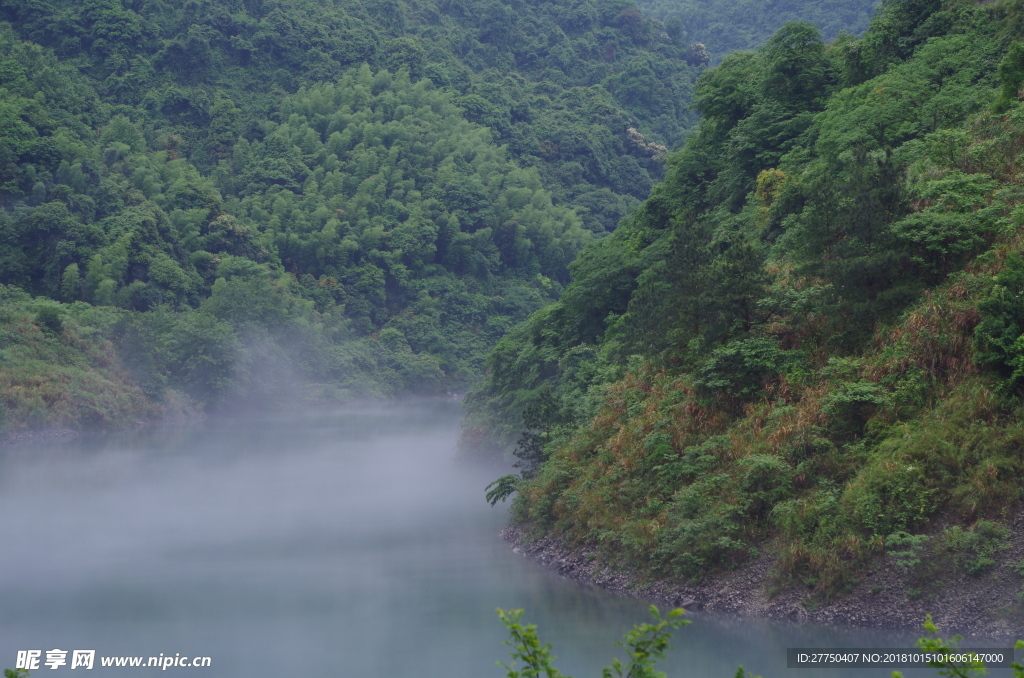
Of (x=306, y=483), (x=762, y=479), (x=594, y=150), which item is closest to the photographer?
(x=762, y=479)

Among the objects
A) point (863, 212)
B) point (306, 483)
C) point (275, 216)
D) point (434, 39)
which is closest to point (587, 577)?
point (863, 212)

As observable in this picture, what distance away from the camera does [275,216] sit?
64938 mm

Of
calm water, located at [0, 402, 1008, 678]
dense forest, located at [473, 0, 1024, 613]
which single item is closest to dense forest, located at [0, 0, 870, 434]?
calm water, located at [0, 402, 1008, 678]

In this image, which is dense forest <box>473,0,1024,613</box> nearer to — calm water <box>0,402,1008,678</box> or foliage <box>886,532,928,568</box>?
foliage <box>886,532,928,568</box>

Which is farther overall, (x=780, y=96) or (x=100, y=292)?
(x=100, y=292)

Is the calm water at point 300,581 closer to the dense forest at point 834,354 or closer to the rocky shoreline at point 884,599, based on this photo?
the rocky shoreline at point 884,599

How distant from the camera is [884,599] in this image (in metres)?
12.2

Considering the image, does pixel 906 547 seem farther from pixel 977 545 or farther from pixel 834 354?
pixel 834 354

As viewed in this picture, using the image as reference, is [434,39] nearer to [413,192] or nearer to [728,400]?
[413,192]

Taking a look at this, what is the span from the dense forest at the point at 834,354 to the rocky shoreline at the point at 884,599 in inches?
5.4

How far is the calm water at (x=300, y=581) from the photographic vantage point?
42.4ft

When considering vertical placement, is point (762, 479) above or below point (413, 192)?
below

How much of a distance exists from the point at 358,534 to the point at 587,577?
271 inches

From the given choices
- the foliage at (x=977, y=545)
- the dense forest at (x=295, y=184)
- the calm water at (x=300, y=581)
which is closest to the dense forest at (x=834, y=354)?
the foliage at (x=977, y=545)
